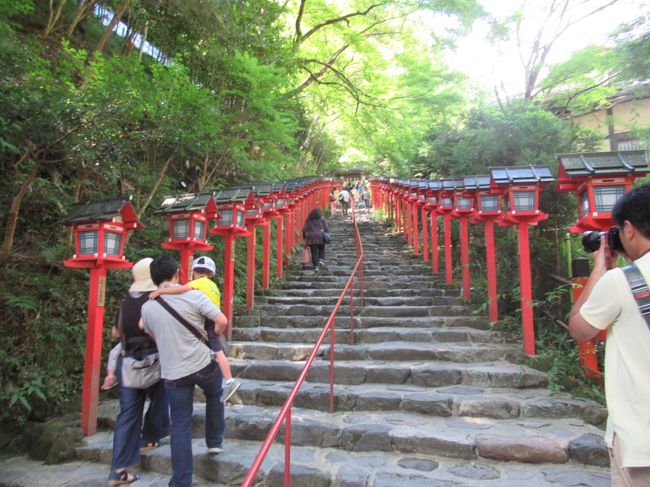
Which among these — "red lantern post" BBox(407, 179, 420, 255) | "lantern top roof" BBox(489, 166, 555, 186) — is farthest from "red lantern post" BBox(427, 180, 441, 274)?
"lantern top roof" BBox(489, 166, 555, 186)

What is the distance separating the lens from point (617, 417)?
1.58 m

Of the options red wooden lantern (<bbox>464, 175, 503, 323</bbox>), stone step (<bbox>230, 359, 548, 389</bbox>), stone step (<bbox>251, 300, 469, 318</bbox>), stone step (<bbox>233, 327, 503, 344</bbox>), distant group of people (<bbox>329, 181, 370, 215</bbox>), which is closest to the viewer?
stone step (<bbox>230, 359, 548, 389</bbox>)

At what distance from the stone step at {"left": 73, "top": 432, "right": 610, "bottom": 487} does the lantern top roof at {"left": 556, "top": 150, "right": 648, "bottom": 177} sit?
106 inches

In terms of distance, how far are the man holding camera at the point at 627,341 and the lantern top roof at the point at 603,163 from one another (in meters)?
2.88

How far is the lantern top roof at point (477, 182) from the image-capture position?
21.3 ft

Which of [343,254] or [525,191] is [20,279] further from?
[343,254]

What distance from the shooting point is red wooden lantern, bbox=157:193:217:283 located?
5.54 meters

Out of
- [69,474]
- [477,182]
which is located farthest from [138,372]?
[477,182]

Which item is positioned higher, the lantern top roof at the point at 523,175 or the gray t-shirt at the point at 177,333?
the lantern top roof at the point at 523,175

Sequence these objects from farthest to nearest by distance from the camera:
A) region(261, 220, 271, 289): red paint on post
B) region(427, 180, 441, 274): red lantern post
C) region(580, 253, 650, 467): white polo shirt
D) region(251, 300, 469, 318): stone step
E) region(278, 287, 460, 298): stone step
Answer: region(427, 180, 441, 274): red lantern post
region(261, 220, 271, 289): red paint on post
region(278, 287, 460, 298): stone step
region(251, 300, 469, 318): stone step
region(580, 253, 650, 467): white polo shirt

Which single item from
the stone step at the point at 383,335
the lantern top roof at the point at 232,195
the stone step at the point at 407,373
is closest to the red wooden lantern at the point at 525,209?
the stone step at the point at 407,373

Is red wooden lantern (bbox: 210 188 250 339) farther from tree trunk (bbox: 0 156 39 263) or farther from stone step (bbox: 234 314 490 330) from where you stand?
tree trunk (bbox: 0 156 39 263)

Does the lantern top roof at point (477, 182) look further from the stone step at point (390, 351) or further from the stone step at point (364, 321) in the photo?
the stone step at point (390, 351)

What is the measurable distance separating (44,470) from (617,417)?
4643mm
